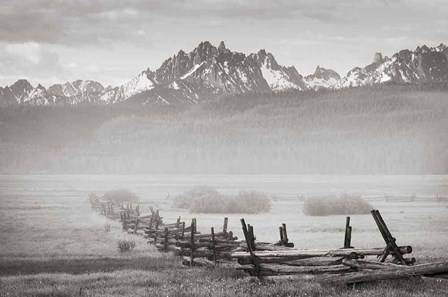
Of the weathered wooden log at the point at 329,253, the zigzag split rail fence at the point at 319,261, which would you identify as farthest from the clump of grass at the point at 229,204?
the weathered wooden log at the point at 329,253

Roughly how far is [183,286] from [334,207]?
50.6m

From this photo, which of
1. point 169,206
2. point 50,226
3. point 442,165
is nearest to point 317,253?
point 50,226

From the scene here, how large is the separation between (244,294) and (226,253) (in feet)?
21.7

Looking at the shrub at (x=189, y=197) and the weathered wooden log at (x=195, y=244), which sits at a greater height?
the weathered wooden log at (x=195, y=244)

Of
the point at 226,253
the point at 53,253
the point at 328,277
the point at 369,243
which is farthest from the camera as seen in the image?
the point at 369,243

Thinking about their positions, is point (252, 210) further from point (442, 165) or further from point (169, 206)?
point (442, 165)

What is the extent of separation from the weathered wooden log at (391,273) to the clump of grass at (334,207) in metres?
48.6

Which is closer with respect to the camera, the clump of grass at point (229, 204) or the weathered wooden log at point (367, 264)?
the weathered wooden log at point (367, 264)

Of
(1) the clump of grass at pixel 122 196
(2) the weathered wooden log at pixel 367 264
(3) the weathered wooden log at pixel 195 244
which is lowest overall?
(1) the clump of grass at pixel 122 196

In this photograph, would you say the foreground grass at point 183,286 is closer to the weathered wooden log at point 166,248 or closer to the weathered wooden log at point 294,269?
the weathered wooden log at point 294,269

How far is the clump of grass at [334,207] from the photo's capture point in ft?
214

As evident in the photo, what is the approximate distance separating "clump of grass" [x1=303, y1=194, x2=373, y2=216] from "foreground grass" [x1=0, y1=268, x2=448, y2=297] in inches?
1771

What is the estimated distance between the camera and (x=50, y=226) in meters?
46.1

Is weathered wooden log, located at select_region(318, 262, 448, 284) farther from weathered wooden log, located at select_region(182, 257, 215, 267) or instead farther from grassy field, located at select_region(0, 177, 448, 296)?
weathered wooden log, located at select_region(182, 257, 215, 267)
